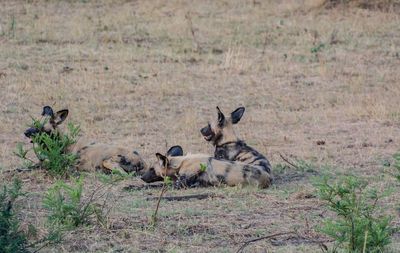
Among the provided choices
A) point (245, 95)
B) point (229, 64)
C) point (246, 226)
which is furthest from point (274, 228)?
point (229, 64)

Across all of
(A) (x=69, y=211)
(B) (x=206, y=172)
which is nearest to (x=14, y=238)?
(A) (x=69, y=211)

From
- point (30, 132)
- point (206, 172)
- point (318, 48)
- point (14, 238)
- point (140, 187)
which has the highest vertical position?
point (318, 48)

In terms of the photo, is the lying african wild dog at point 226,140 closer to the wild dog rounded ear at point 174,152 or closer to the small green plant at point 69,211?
the wild dog rounded ear at point 174,152

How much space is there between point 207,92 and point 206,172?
4821 mm

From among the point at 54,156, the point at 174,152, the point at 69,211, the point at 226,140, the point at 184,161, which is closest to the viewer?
the point at 69,211

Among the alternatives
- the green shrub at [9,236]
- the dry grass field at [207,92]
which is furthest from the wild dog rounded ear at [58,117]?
the green shrub at [9,236]

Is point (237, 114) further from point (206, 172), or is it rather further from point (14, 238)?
point (14, 238)

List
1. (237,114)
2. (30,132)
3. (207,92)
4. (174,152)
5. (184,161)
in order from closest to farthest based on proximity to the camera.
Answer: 1. (184,161)
2. (174,152)
3. (30,132)
4. (237,114)
5. (207,92)

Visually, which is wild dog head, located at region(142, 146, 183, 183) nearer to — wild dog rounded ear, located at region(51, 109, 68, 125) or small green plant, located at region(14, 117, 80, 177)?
small green plant, located at region(14, 117, 80, 177)

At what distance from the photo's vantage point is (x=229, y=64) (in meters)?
12.4

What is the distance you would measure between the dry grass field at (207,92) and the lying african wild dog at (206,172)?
20 cm

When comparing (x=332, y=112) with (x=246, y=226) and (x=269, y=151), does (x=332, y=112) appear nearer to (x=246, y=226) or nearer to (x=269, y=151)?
(x=269, y=151)

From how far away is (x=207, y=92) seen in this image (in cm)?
1123

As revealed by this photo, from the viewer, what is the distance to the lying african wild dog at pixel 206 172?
6.42m
